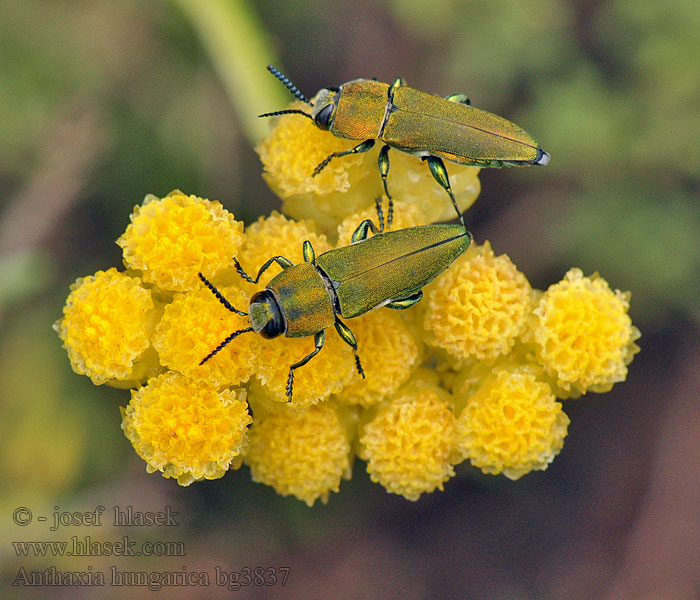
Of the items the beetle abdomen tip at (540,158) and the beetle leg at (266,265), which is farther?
the beetle abdomen tip at (540,158)

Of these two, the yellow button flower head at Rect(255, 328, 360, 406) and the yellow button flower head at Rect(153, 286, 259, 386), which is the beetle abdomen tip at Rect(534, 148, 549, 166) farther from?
the yellow button flower head at Rect(153, 286, 259, 386)

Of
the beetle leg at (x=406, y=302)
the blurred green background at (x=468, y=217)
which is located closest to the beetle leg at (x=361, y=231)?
the beetle leg at (x=406, y=302)

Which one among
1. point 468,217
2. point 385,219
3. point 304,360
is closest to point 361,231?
point 385,219

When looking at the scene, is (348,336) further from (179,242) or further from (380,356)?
(179,242)

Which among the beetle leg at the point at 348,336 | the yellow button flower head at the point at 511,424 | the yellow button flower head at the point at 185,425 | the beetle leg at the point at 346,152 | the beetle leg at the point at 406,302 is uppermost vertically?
the beetle leg at the point at 346,152

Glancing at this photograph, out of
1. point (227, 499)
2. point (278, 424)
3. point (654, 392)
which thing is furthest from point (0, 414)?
point (654, 392)

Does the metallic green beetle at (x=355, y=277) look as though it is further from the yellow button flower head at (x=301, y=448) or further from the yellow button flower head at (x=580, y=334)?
the yellow button flower head at (x=580, y=334)

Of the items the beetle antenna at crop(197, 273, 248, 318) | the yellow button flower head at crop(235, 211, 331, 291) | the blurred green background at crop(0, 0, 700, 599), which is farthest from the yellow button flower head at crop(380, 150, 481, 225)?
the blurred green background at crop(0, 0, 700, 599)
